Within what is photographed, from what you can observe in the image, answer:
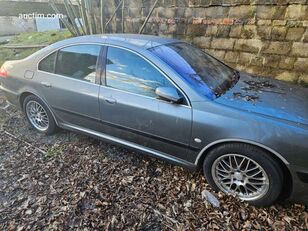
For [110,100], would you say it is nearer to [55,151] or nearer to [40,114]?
[55,151]

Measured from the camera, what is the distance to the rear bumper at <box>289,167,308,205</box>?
2357 millimetres

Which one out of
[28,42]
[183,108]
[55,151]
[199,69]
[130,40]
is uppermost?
[130,40]

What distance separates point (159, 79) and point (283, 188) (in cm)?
165

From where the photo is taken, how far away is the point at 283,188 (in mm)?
2582

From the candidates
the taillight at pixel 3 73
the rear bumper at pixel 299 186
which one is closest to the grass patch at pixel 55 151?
the taillight at pixel 3 73

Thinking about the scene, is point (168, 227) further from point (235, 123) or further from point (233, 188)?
point (235, 123)

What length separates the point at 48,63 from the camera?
12.2ft

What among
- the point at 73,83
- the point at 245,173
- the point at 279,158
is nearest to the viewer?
the point at 279,158

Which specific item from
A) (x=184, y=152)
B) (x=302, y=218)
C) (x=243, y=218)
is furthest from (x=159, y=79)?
(x=302, y=218)

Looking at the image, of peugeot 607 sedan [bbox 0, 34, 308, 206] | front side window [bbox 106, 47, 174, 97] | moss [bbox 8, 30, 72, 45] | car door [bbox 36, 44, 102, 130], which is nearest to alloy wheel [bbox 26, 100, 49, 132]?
peugeot 607 sedan [bbox 0, 34, 308, 206]

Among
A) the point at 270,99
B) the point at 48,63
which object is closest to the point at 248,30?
the point at 270,99

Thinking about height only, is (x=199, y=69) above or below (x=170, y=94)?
above

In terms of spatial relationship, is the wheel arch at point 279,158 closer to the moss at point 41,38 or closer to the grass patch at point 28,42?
the grass patch at point 28,42

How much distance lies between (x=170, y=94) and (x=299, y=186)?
1.47 metres
